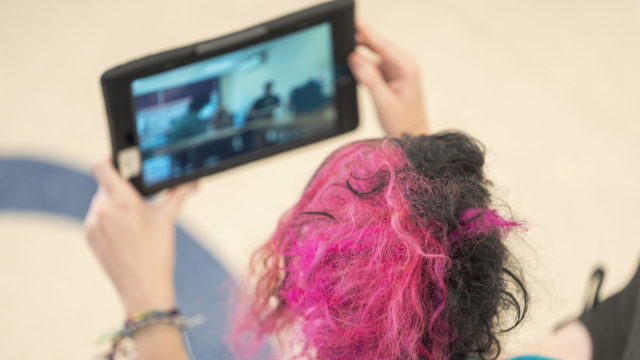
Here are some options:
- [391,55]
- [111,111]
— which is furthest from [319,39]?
[111,111]

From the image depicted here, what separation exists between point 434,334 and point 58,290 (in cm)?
88

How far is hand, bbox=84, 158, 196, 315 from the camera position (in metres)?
0.71

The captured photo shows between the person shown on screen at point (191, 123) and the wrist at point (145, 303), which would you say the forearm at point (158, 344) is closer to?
the wrist at point (145, 303)

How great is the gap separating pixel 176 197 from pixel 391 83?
1.03ft

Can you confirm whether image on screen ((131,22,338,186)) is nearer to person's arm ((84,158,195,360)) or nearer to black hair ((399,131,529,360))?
person's arm ((84,158,195,360))

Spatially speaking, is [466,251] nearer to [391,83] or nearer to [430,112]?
[391,83]

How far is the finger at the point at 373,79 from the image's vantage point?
0.79 metres

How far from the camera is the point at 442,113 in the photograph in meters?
1.39

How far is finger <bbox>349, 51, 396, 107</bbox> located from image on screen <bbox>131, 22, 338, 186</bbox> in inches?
1.5

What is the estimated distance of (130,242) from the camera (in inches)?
28.0

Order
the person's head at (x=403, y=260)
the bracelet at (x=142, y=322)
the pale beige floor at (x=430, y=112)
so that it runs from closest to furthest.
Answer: the person's head at (x=403, y=260)
the bracelet at (x=142, y=322)
the pale beige floor at (x=430, y=112)

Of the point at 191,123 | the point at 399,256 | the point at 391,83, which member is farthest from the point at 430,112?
the point at 399,256

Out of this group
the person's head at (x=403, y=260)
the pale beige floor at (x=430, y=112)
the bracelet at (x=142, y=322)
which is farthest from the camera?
the pale beige floor at (x=430, y=112)

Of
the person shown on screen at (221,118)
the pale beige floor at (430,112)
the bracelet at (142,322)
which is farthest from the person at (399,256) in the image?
the pale beige floor at (430,112)
